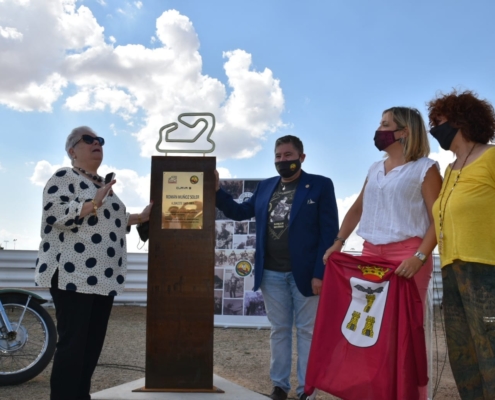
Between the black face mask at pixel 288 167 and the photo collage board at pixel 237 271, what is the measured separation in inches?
148

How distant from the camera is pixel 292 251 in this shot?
420cm

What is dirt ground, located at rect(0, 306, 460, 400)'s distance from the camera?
4.76 meters

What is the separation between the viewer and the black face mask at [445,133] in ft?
10.6

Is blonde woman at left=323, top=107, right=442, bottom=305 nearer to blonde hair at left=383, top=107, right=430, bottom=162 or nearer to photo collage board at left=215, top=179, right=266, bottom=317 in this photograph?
blonde hair at left=383, top=107, right=430, bottom=162

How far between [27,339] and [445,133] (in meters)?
4.04

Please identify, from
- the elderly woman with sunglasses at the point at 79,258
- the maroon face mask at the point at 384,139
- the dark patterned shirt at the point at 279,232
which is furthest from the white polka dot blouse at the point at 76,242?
the maroon face mask at the point at 384,139

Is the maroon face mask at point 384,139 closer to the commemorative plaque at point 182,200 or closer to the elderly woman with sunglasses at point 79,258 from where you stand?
the commemorative plaque at point 182,200

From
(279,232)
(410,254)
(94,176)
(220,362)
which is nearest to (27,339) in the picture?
(94,176)

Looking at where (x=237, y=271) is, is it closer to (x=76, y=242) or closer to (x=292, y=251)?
(x=292, y=251)

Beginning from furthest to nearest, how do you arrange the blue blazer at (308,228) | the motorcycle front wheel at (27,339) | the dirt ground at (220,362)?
the motorcycle front wheel at (27,339) < the dirt ground at (220,362) < the blue blazer at (308,228)

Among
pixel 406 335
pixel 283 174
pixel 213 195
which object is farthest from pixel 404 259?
pixel 213 195

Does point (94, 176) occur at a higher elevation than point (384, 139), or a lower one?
lower

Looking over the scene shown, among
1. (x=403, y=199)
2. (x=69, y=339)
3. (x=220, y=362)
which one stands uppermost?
(x=403, y=199)

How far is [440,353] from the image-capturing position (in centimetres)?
671
